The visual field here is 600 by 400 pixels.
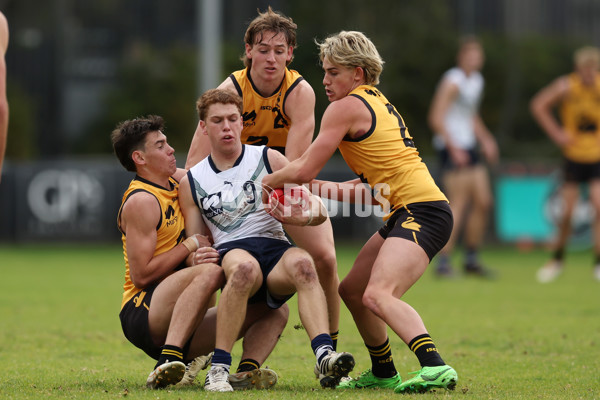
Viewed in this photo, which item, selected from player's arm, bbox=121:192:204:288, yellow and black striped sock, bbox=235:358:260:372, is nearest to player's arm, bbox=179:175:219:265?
player's arm, bbox=121:192:204:288

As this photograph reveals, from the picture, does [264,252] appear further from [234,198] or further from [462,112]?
[462,112]

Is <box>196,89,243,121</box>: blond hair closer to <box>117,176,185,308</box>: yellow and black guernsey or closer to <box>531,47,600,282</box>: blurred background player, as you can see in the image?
<box>117,176,185,308</box>: yellow and black guernsey

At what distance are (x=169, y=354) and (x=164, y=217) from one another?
2.68ft

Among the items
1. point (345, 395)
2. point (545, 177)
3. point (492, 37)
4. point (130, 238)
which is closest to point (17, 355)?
point (130, 238)

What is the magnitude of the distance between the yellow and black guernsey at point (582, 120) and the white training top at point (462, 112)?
3.95 feet

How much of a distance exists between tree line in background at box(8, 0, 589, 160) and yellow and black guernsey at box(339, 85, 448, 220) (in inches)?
919

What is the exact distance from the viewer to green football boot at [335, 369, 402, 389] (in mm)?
5887

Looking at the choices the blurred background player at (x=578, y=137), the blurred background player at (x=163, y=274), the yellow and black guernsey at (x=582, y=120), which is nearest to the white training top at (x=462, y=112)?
the blurred background player at (x=578, y=137)

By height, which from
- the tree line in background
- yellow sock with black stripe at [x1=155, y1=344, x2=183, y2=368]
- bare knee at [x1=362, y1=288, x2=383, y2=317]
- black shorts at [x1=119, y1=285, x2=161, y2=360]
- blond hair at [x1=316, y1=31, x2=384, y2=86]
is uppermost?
the tree line in background

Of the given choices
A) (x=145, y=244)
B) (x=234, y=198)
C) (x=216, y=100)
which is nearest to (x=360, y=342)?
(x=234, y=198)

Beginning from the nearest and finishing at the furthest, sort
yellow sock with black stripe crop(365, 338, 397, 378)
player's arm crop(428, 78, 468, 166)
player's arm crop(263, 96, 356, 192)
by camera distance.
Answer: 1. player's arm crop(263, 96, 356, 192)
2. yellow sock with black stripe crop(365, 338, 397, 378)
3. player's arm crop(428, 78, 468, 166)

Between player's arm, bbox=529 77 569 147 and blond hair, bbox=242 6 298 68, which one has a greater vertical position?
blond hair, bbox=242 6 298 68

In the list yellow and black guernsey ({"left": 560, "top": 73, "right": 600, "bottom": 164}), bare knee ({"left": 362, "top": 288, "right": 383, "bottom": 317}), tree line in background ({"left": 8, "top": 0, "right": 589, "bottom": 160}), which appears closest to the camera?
bare knee ({"left": 362, "top": 288, "right": 383, "bottom": 317})

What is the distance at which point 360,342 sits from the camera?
7.82 m
